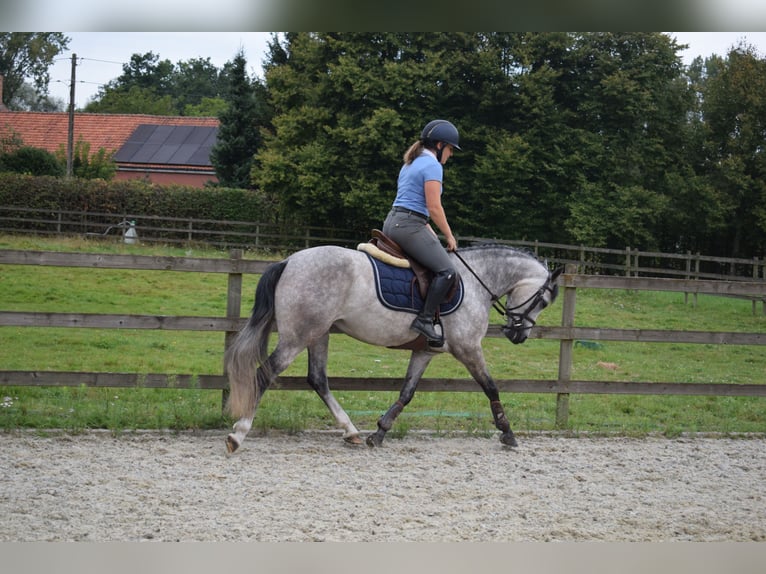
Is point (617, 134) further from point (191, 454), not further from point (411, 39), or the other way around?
point (191, 454)

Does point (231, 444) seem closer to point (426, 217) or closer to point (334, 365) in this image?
point (426, 217)

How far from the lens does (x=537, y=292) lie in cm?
684

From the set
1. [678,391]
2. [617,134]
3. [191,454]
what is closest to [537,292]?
[678,391]

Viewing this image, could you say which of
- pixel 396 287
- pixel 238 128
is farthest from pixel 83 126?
pixel 396 287

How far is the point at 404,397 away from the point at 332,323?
0.85m

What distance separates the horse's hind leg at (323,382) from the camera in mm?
6379

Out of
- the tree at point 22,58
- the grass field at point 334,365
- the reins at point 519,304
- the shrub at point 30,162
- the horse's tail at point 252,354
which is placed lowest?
the grass field at point 334,365

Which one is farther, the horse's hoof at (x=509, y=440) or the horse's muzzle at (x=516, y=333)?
the horse's muzzle at (x=516, y=333)

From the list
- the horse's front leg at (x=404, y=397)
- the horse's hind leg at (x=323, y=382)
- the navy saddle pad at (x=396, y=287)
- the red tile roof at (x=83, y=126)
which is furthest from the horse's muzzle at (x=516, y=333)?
the red tile roof at (x=83, y=126)

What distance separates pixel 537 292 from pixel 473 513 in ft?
8.26

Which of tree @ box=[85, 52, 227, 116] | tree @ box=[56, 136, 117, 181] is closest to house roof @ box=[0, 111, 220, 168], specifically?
tree @ box=[56, 136, 117, 181]

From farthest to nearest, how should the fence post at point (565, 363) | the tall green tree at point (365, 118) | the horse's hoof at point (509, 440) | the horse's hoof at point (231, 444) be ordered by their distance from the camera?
the tall green tree at point (365, 118), the fence post at point (565, 363), the horse's hoof at point (509, 440), the horse's hoof at point (231, 444)

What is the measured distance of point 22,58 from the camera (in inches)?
1797

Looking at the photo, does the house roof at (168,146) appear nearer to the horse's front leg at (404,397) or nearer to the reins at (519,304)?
the reins at (519,304)
